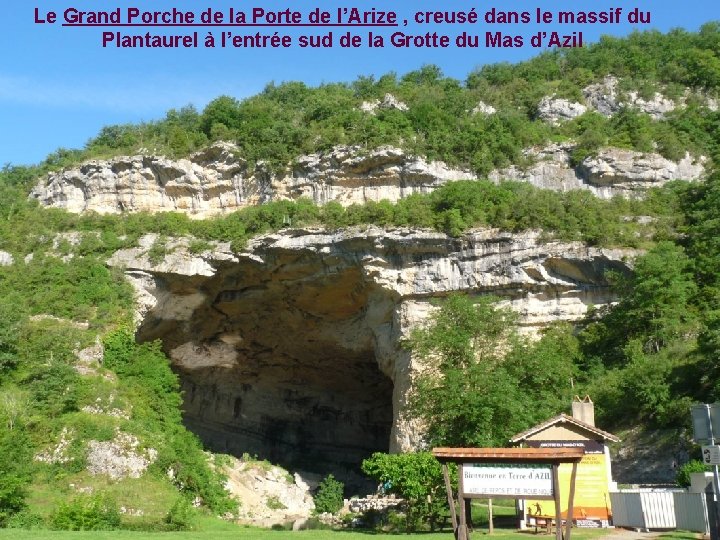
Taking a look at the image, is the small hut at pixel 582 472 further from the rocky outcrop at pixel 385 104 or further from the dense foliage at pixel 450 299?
the rocky outcrop at pixel 385 104

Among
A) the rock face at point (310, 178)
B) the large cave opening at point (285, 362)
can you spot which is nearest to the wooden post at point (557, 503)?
the large cave opening at point (285, 362)

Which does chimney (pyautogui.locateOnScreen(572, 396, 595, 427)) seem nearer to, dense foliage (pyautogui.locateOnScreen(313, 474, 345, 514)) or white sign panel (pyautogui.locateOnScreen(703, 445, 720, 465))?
white sign panel (pyautogui.locateOnScreen(703, 445, 720, 465))

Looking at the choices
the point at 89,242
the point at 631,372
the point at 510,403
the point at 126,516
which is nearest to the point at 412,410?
the point at 510,403

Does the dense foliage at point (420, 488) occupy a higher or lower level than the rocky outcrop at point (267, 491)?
higher

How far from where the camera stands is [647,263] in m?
26.7

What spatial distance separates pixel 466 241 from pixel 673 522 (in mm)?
16594

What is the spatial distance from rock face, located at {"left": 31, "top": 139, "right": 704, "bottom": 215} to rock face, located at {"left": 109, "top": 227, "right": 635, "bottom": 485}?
3.62 metres

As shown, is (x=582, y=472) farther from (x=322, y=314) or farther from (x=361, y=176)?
(x=322, y=314)

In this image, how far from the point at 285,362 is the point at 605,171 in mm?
19178

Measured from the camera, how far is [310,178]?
3353 cm

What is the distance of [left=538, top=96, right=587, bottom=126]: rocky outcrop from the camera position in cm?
3831

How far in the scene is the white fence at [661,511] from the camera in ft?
45.3

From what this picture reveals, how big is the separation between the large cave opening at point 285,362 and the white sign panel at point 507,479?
68.7ft

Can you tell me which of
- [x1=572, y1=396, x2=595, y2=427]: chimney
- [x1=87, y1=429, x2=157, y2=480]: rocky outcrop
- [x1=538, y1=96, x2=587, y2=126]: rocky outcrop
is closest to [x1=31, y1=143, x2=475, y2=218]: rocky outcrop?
[x1=538, y1=96, x2=587, y2=126]: rocky outcrop
